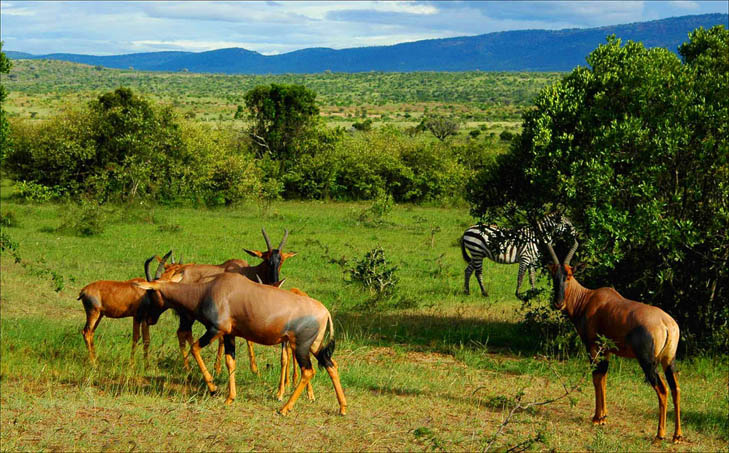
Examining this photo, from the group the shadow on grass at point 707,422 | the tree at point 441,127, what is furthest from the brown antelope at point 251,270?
the tree at point 441,127

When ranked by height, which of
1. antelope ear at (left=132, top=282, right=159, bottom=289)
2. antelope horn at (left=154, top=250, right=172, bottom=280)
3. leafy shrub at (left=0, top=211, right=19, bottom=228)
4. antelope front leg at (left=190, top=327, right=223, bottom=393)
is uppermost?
antelope ear at (left=132, top=282, right=159, bottom=289)

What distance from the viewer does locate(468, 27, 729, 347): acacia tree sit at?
1123 cm

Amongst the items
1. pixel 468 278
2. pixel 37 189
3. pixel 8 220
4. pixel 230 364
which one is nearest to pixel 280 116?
pixel 37 189

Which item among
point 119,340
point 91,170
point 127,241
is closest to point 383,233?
point 127,241

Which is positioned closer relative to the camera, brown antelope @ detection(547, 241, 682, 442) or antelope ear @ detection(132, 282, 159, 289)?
antelope ear @ detection(132, 282, 159, 289)

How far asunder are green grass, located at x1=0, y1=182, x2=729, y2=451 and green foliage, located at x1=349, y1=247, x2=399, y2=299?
37 centimetres

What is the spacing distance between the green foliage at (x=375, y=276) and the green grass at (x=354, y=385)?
366 mm

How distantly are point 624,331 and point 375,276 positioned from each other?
375 inches

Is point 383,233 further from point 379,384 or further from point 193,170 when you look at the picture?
point 379,384

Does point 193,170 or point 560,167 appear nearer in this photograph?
point 560,167

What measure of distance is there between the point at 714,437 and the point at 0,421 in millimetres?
8085

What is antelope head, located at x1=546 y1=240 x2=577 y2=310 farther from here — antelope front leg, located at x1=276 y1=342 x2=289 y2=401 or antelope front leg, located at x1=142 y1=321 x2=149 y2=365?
antelope front leg, located at x1=142 y1=321 x2=149 y2=365

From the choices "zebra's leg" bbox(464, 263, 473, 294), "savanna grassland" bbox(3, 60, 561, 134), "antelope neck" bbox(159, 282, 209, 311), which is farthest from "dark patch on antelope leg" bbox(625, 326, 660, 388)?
"savanna grassland" bbox(3, 60, 561, 134)

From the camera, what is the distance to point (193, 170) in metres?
36.0
